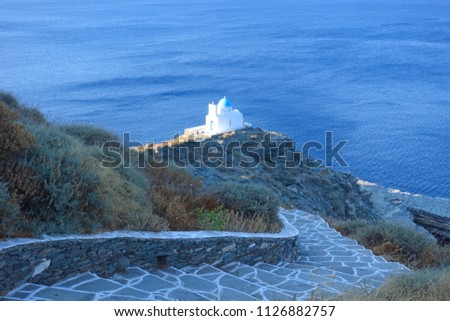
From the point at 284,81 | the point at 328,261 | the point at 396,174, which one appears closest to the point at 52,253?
the point at 328,261

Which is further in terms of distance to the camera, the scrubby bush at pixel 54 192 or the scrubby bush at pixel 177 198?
the scrubby bush at pixel 177 198

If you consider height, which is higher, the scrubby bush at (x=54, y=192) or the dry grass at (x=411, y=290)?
the scrubby bush at (x=54, y=192)

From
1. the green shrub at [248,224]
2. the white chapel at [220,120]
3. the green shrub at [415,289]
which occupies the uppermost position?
the white chapel at [220,120]

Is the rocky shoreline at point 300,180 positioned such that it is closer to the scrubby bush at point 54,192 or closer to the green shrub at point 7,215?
the scrubby bush at point 54,192

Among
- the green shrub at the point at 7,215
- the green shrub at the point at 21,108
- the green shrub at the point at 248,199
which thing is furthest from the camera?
the green shrub at the point at 21,108

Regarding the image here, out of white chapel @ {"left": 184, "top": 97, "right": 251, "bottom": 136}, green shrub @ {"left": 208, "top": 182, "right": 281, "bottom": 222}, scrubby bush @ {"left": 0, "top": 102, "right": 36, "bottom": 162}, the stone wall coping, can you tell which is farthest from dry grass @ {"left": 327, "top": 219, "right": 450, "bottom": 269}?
white chapel @ {"left": 184, "top": 97, "right": 251, "bottom": 136}

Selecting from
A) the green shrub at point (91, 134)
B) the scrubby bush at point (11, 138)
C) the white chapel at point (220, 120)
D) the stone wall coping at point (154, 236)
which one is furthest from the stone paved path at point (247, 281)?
the white chapel at point (220, 120)

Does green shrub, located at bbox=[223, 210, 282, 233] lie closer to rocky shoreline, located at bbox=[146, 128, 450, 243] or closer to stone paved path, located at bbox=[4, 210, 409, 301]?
stone paved path, located at bbox=[4, 210, 409, 301]

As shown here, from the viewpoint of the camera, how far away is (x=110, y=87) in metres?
65.1

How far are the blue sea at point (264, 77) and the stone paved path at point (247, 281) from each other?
2170 centimetres

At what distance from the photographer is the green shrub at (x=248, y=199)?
859 centimetres

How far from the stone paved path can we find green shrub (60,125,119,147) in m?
4.19

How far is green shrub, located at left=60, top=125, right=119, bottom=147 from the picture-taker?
33.0ft

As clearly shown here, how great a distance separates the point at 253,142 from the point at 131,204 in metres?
23.5
